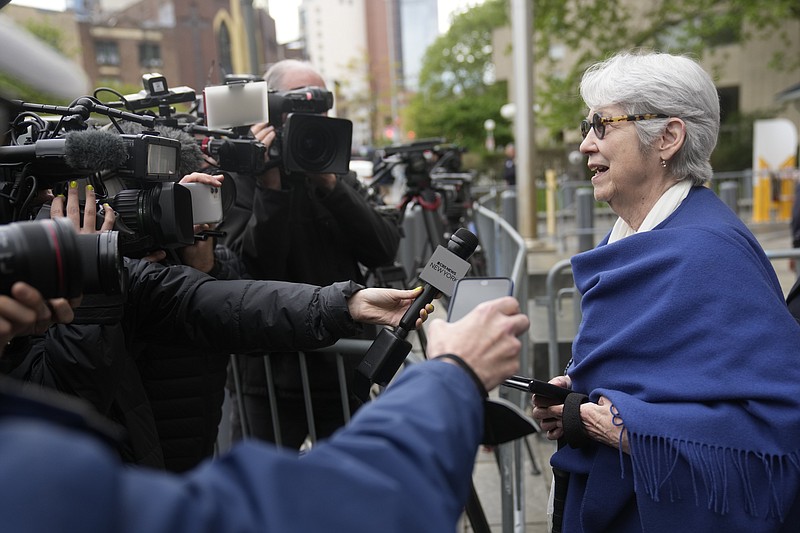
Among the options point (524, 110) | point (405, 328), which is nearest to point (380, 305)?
point (405, 328)

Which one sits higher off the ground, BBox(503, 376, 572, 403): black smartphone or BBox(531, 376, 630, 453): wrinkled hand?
BBox(503, 376, 572, 403): black smartphone

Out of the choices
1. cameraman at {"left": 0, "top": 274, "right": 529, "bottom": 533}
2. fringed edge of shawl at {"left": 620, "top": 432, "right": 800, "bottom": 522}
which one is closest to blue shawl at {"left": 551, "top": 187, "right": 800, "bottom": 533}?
fringed edge of shawl at {"left": 620, "top": 432, "right": 800, "bottom": 522}

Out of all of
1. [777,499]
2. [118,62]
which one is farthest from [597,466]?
[118,62]

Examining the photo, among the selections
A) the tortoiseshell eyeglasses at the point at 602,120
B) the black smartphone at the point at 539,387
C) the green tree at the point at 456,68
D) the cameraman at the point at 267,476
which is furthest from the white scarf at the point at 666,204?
the green tree at the point at 456,68

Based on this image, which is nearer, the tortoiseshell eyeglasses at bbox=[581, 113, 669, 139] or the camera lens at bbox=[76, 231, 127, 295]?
the camera lens at bbox=[76, 231, 127, 295]

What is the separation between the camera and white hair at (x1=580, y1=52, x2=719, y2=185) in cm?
201

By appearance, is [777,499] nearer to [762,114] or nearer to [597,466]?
[597,466]

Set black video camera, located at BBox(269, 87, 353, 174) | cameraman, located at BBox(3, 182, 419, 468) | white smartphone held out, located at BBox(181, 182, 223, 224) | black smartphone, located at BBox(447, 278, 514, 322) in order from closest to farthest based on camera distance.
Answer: black smartphone, located at BBox(447, 278, 514, 322) → cameraman, located at BBox(3, 182, 419, 468) → white smartphone held out, located at BBox(181, 182, 223, 224) → black video camera, located at BBox(269, 87, 353, 174)

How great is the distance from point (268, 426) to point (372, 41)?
332 ft

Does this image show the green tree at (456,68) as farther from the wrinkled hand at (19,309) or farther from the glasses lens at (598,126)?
the wrinkled hand at (19,309)

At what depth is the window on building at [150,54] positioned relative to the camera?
51375 mm

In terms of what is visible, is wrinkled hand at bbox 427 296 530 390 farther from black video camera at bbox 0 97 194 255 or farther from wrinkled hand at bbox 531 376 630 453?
black video camera at bbox 0 97 194 255

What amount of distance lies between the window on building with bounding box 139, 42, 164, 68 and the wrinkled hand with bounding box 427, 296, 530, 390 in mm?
54473

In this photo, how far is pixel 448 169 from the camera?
620 centimetres
